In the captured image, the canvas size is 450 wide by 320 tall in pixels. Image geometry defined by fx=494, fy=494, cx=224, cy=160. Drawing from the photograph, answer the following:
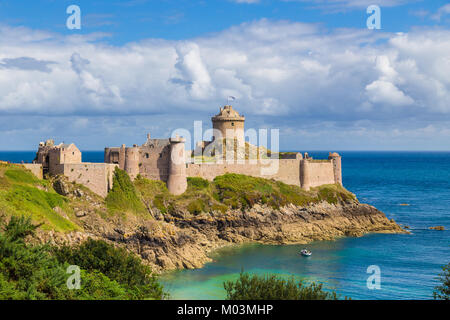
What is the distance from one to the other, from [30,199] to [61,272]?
19.2m

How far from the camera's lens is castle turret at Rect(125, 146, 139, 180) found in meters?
63.7

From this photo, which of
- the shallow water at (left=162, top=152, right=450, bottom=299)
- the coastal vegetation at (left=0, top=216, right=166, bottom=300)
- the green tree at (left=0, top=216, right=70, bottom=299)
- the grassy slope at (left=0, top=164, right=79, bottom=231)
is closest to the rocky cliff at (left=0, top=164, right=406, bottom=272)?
the grassy slope at (left=0, top=164, right=79, bottom=231)

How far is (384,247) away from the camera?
210 ft

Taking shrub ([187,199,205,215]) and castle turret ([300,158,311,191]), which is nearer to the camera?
shrub ([187,199,205,215])

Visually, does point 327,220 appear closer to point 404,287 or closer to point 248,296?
point 404,287

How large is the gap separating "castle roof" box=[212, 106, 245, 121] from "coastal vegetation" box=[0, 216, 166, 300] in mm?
43849

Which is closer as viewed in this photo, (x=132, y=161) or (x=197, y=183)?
(x=132, y=161)

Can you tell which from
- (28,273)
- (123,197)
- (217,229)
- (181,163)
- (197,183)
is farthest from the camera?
(197,183)

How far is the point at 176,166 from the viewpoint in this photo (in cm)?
6469

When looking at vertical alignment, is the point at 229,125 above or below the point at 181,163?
above

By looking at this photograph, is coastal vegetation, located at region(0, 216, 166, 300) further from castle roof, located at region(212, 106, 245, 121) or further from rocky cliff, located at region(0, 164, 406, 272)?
castle roof, located at region(212, 106, 245, 121)

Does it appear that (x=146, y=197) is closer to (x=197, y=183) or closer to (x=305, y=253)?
(x=197, y=183)

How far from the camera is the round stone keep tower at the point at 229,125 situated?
80188 millimetres

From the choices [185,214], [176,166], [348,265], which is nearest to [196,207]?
[185,214]
